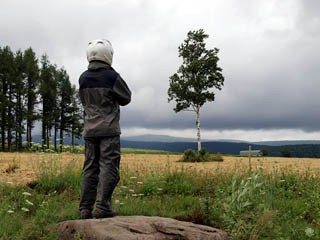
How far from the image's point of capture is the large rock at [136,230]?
3194mm

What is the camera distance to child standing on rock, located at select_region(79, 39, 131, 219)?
13.2 ft

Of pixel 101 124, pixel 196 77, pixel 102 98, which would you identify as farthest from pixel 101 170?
pixel 196 77

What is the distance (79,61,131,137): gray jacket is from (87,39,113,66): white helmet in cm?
9

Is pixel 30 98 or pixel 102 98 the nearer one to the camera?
pixel 102 98

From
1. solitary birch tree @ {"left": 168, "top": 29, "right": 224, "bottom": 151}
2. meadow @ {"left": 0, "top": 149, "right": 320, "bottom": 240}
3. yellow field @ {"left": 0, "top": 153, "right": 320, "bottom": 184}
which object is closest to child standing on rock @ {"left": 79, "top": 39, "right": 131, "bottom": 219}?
meadow @ {"left": 0, "top": 149, "right": 320, "bottom": 240}

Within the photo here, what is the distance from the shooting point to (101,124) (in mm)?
4008

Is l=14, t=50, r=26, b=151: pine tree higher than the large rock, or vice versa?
l=14, t=50, r=26, b=151: pine tree

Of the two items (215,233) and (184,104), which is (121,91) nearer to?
(215,233)

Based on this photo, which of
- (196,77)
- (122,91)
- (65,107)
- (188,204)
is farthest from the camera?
(65,107)

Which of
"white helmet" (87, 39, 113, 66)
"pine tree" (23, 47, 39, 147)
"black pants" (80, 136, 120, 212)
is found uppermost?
"pine tree" (23, 47, 39, 147)

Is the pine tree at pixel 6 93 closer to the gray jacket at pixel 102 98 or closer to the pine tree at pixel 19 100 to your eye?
the pine tree at pixel 19 100

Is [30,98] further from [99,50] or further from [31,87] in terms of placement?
[99,50]

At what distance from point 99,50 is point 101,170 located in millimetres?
1820

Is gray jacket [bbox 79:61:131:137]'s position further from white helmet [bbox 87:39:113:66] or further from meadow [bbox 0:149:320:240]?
Result: meadow [bbox 0:149:320:240]
